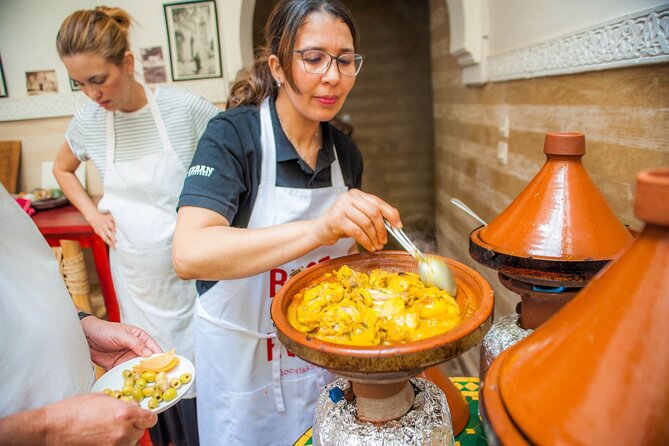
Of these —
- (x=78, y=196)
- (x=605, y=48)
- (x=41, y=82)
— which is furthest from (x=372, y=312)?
(x=41, y=82)

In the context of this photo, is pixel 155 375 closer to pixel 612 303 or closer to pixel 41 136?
pixel 612 303

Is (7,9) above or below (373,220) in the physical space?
above

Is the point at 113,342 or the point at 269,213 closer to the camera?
the point at 113,342

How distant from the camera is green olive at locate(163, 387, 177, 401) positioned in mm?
1172

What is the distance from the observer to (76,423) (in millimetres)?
884

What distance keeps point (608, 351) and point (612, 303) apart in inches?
2.0

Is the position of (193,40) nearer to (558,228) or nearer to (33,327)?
(33,327)

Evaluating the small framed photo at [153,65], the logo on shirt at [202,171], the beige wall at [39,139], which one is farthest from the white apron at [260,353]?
the beige wall at [39,139]

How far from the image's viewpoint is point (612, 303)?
0.49 m

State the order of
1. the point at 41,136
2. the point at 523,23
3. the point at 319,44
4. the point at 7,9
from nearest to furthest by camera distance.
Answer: the point at 319,44 < the point at 523,23 < the point at 7,9 < the point at 41,136

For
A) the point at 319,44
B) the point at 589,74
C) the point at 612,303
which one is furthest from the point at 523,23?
the point at 612,303

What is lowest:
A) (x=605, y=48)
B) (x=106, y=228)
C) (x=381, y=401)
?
(x=381, y=401)

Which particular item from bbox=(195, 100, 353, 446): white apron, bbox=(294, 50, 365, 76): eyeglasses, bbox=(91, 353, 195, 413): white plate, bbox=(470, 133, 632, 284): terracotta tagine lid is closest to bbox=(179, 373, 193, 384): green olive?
bbox=(91, 353, 195, 413): white plate

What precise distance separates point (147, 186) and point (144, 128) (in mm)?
317
